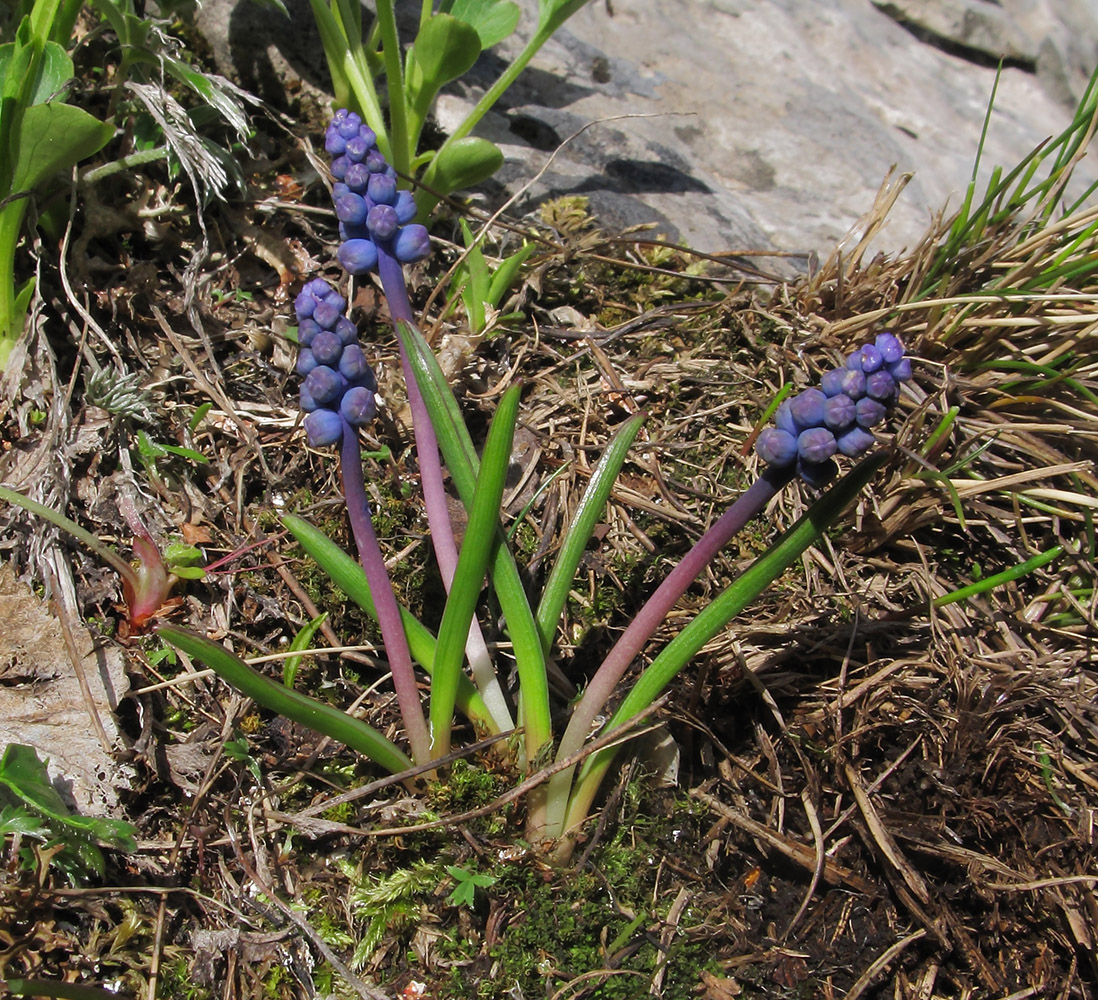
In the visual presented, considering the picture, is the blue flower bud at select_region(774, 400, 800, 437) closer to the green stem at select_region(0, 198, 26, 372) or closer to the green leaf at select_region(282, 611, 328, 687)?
the green leaf at select_region(282, 611, 328, 687)

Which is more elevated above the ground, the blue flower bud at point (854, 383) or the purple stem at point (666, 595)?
the blue flower bud at point (854, 383)

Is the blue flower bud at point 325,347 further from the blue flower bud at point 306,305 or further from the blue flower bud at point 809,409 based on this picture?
the blue flower bud at point 809,409

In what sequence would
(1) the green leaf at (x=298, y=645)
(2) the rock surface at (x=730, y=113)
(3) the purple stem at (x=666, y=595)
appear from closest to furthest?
(3) the purple stem at (x=666, y=595) < (1) the green leaf at (x=298, y=645) < (2) the rock surface at (x=730, y=113)

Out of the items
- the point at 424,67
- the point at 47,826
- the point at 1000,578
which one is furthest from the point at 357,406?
the point at 1000,578

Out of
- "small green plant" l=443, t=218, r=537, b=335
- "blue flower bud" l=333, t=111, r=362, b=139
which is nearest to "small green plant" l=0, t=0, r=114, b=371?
"blue flower bud" l=333, t=111, r=362, b=139

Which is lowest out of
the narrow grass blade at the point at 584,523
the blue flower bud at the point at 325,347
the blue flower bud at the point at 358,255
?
the narrow grass blade at the point at 584,523

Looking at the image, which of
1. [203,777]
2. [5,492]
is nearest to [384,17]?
[5,492]

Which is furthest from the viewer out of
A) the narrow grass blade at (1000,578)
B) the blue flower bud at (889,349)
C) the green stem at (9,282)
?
the green stem at (9,282)

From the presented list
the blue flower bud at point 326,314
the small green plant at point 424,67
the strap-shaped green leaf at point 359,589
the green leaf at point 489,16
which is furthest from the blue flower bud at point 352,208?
Result: the green leaf at point 489,16
